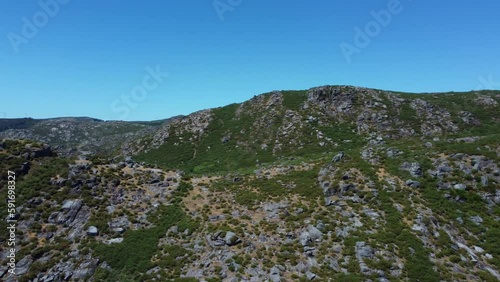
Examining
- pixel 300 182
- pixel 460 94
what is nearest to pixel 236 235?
pixel 300 182

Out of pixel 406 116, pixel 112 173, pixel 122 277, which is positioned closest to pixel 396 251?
pixel 122 277

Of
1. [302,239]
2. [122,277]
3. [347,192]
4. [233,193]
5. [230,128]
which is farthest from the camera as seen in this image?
[230,128]

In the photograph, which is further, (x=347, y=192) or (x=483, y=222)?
(x=347, y=192)

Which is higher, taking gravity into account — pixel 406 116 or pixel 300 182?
pixel 406 116

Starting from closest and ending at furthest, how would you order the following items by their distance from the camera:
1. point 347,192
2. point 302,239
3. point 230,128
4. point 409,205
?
1. point 302,239
2. point 409,205
3. point 347,192
4. point 230,128

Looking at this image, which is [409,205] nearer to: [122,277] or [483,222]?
[483,222]

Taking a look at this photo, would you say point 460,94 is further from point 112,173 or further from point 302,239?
point 112,173

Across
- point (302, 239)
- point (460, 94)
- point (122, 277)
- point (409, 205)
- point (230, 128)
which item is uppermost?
point (460, 94)
